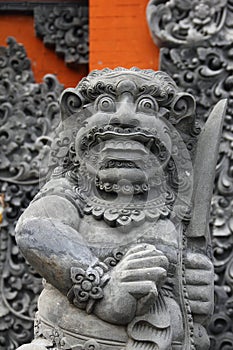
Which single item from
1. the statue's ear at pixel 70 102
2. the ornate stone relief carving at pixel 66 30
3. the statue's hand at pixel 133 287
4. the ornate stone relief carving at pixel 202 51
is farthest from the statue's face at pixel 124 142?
the ornate stone relief carving at pixel 66 30

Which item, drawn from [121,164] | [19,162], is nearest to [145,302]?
[121,164]

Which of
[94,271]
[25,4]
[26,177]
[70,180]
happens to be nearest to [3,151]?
[26,177]

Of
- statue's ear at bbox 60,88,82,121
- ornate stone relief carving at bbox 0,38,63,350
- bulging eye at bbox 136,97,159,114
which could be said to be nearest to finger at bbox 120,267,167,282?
bulging eye at bbox 136,97,159,114

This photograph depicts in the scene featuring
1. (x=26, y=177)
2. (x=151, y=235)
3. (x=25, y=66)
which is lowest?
(x=26, y=177)

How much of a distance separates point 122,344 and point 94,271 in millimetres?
271

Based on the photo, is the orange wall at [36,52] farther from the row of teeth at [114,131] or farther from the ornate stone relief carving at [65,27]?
the row of teeth at [114,131]

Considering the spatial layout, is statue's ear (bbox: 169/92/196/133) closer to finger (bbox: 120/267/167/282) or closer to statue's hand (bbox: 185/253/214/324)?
statue's hand (bbox: 185/253/214/324)

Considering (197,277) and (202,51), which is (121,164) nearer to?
(197,277)

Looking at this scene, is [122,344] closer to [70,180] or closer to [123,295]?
[123,295]

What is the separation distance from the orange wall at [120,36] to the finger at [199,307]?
2795mm

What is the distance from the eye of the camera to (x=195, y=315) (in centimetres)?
352

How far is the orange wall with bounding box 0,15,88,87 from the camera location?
680cm

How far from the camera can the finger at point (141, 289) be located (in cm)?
318

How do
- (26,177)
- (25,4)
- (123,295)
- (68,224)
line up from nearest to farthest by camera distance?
(123,295) < (68,224) < (26,177) < (25,4)
